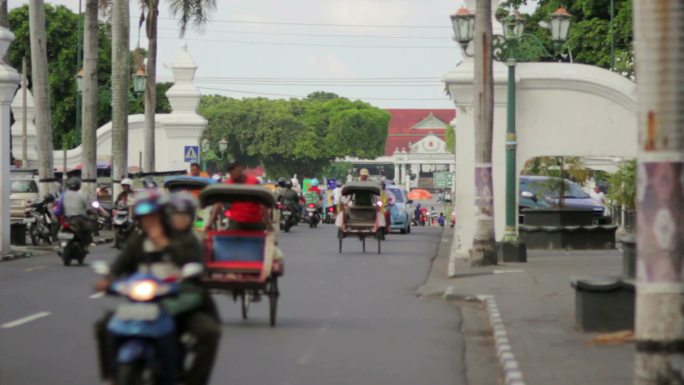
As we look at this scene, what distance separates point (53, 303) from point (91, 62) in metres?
24.4

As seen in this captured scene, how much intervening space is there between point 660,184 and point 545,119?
22.7 meters

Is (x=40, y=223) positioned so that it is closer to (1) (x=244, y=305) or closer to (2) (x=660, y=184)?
(1) (x=244, y=305)

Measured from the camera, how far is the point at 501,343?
15.9m

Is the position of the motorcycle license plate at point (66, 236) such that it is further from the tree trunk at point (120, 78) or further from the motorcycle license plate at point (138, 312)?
the motorcycle license plate at point (138, 312)

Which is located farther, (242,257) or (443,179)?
(443,179)

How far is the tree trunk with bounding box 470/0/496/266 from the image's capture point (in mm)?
28938

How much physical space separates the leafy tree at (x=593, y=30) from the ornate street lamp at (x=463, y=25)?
3166cm

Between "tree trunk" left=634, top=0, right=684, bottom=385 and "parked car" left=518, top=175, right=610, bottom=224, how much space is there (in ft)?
92.3

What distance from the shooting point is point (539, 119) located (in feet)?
109

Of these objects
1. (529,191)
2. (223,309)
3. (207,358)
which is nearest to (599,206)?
(529,191)

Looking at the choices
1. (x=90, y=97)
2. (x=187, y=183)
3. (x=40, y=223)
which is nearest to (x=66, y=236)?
(x=187, y=183)

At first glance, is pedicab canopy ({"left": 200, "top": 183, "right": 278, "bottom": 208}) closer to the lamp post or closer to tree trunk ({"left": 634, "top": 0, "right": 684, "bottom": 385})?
tree trunk ({"left": 634, "top": 0, "right": 684, "bottom": 385})

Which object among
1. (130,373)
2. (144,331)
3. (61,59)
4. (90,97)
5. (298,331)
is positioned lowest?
(298,331)

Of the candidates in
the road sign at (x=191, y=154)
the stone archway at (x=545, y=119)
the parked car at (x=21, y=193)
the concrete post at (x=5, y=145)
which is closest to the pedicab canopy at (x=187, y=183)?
the concrete post at (x=5, y=145)
